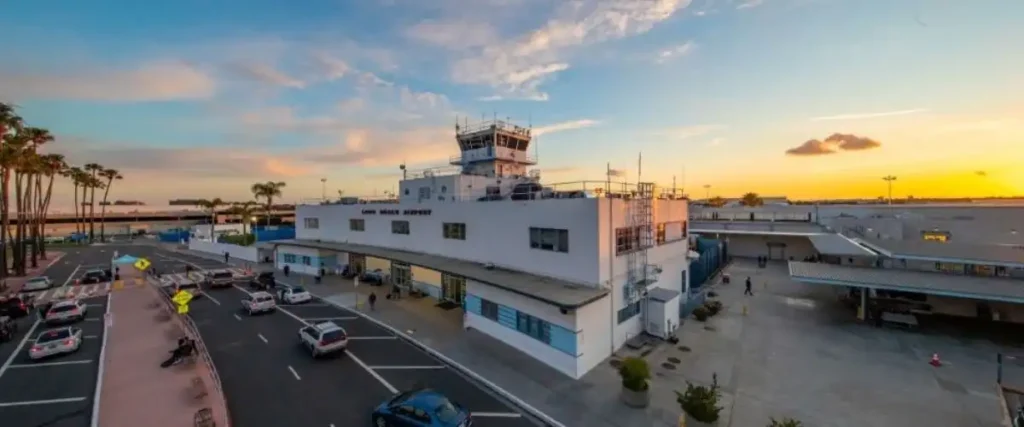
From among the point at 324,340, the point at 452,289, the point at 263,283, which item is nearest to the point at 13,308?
the point at 263,283

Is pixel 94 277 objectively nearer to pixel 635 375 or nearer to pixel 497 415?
pixel 497 415

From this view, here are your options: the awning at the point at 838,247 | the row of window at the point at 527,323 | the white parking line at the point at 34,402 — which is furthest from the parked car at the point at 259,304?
the awning at the point at 838,247

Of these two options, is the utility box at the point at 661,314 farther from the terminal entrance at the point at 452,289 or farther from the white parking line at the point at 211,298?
the white parking line at the point at 211,298

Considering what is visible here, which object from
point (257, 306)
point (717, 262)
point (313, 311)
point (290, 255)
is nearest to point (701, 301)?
point (717, 262)

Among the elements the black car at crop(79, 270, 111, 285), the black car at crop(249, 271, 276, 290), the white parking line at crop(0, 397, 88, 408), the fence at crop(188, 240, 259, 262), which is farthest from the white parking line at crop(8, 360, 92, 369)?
the fence at crop(188, 240, 259, 262)

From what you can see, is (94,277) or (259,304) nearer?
(259,304)

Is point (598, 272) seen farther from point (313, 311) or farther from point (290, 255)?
point (290, 255)
